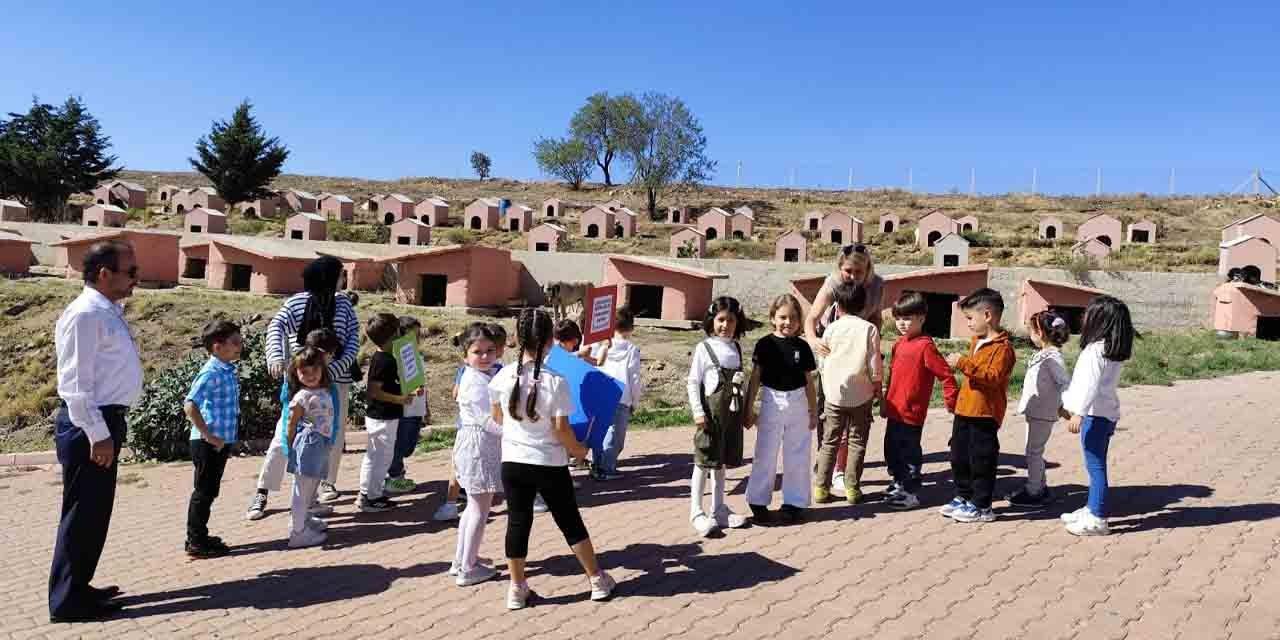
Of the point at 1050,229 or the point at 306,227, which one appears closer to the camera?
the point at 306,227

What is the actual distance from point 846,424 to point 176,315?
25231mm

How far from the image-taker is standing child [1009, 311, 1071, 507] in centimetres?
564

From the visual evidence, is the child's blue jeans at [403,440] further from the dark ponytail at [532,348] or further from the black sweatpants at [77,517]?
the dark ponytail at [532,348]

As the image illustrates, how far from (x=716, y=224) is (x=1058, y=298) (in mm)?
27308

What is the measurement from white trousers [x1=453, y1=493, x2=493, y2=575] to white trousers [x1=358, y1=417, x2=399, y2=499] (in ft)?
5.50

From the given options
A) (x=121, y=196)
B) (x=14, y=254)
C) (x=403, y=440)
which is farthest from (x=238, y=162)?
(x=403, y=440)

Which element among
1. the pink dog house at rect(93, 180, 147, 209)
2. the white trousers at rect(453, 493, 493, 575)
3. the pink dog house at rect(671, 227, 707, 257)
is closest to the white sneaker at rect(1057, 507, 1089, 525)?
the white trousers at rect(453, 493, 493, 575)

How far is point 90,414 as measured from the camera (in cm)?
409

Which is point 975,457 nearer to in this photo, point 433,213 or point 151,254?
point 151,254

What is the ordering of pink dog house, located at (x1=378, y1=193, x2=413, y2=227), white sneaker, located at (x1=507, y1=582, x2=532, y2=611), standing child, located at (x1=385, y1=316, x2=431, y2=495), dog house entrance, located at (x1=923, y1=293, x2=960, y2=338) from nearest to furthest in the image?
1. white sneaker, located at (x1=507, y1=582, x2=532, y2=611)
2. standing child, located at (x1=385, y1=316, x2=431, y2=495)
3. dog house entrance, located at (x1=923, y1=293, x2=960, y2=338)
4. pink dog house, located at (x1=378, y1=193, x2=413, y2=227)

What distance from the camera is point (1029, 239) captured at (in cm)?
4653

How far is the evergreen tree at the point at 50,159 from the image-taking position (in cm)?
5303

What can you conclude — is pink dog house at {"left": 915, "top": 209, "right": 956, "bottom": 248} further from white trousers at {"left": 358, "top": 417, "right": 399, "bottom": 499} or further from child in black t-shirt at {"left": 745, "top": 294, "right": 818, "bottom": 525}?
white trousers at {"left": 358, "top": 417, "right": 399, "bottom": 499}

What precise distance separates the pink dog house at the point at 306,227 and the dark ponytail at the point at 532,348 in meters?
42.0
